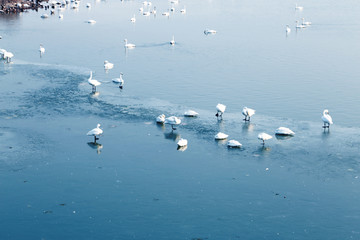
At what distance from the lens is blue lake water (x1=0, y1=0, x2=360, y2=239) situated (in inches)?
1278

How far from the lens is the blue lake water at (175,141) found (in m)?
32.5

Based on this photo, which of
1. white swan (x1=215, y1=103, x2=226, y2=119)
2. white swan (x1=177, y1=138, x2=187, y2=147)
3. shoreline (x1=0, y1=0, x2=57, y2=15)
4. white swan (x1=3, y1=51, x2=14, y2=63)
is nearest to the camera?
white swan (x1=177, y1=138, x2=187, y2=147)

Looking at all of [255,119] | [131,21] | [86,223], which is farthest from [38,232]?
[131,21]

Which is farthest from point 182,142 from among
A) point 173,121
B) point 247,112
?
point 247,112

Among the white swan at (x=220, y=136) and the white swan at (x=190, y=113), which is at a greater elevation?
the white swan at (x=190, y=113)

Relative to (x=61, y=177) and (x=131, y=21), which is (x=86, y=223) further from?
(x=131, y=21)

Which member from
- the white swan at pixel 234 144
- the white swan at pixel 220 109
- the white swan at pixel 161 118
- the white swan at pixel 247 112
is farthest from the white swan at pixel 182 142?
the white swan at pixel 247 112

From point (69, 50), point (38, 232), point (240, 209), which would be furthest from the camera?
point (69, 50)

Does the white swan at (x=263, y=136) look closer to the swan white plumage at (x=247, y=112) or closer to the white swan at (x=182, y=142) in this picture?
the swan white plumage at (x=247, y=112)

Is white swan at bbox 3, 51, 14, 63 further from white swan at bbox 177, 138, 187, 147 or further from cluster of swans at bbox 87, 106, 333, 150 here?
white swan at bbox 177, 138, 187, 147

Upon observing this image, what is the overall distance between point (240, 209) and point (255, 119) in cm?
1749

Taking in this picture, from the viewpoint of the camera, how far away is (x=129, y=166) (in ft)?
130

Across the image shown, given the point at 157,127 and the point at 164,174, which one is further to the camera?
the point at 157,127

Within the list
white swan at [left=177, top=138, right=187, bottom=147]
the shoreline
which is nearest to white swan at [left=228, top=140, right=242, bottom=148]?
white swan at [left=177, top=138, right=187, bottom=147]
